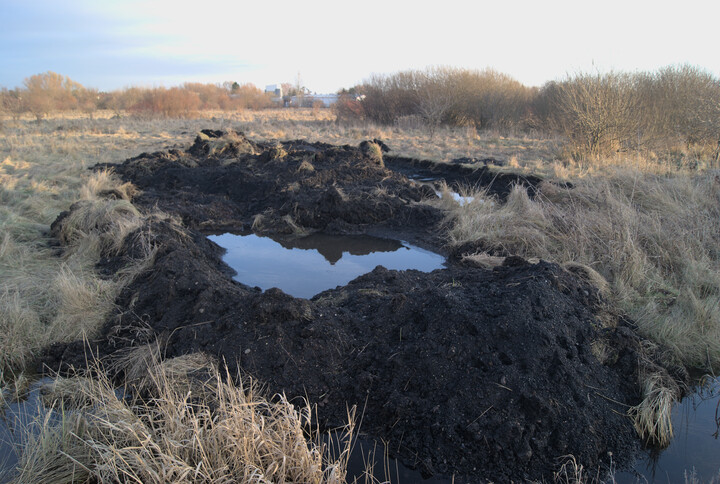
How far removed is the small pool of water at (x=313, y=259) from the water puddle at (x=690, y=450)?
12.3 feet

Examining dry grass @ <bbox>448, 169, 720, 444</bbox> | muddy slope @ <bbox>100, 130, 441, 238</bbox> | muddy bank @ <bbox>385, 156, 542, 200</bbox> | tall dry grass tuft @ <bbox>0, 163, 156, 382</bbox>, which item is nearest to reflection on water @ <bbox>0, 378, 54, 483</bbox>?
tall dry grass tuft @ <bbox>0, 163, 156, 382</bbox>

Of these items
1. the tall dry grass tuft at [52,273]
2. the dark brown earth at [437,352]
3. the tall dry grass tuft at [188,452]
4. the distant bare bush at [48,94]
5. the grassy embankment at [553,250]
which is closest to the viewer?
the tall dry grass tuft at [188,452]

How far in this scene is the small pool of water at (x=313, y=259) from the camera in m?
6.41

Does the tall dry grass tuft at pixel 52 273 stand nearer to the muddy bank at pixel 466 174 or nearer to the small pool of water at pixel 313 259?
the small pool of water at pixel 313 259

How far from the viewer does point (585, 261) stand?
5.88 metres

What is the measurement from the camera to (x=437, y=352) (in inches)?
140

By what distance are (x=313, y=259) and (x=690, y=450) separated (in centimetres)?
545

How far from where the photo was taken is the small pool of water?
253 inches

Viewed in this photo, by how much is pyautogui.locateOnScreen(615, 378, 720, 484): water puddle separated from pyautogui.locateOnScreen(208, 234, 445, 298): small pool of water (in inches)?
147

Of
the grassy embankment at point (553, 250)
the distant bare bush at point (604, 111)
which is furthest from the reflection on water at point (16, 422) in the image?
the distant bare bush at point (604, 111)

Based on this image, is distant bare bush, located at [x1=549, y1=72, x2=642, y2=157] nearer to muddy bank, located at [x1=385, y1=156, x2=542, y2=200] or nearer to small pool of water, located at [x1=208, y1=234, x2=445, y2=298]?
muddy bank, located at [x1=385, y1=156, x2=542, y2=200]

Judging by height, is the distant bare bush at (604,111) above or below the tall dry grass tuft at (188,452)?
above

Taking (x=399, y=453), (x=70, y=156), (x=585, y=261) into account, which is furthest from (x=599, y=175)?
(x=70, y=156)

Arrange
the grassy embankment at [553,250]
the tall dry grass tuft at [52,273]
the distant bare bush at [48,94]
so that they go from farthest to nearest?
the distant bare bush at [48,94] → the tall dry grass tuft at [52,273] → the grassy embankment at [553,250]
